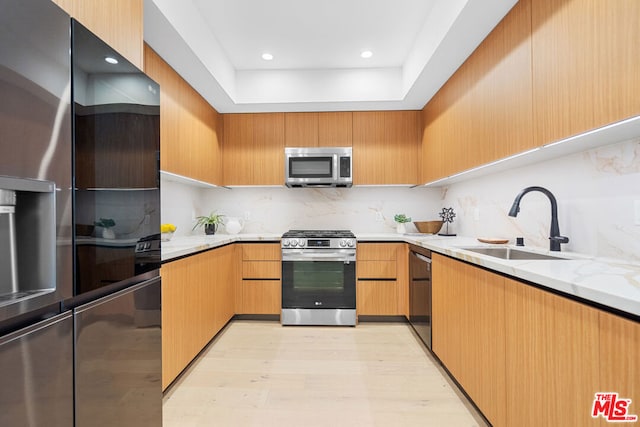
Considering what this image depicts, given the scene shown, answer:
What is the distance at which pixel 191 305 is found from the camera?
202 cm

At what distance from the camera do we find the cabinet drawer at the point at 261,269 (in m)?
2.99

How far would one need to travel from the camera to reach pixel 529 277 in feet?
3.52

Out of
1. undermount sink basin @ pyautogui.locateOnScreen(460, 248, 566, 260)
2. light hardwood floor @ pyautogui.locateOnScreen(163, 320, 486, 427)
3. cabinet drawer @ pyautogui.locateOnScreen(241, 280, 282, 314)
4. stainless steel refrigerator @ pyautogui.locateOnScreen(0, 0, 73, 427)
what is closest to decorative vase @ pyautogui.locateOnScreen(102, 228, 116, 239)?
stainless steel refrigerator @ pyautogui.locateOnScreen(0, 0, 73, 427)

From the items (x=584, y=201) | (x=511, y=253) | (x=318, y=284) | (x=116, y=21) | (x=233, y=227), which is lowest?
(x=318, y=284)

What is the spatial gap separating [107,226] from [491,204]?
254 cm

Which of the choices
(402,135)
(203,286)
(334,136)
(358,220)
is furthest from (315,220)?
(203,286)

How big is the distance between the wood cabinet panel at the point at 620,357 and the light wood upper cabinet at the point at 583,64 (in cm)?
71

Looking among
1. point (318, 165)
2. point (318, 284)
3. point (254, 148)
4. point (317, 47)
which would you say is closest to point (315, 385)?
point (318, 284)

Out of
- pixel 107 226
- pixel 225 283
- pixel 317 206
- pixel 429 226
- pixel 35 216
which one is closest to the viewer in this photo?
pixel 35 216

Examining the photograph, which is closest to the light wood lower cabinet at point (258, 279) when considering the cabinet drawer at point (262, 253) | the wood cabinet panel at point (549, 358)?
the cabinet drawer at point (262, 253)

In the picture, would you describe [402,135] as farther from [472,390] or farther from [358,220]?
[472,390]

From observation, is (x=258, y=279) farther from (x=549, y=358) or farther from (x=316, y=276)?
(x=549, y=358)

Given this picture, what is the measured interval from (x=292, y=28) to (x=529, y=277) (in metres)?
2.37

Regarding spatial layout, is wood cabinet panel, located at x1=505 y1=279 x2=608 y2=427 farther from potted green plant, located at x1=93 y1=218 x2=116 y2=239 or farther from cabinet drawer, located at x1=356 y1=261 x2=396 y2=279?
cabinet drawer, located at x1=356 y1=261 x2=396 y2=279
